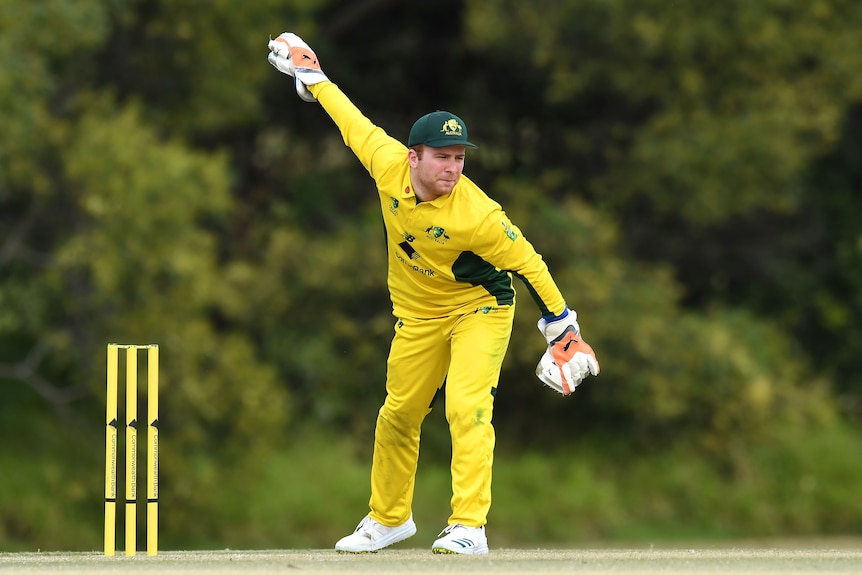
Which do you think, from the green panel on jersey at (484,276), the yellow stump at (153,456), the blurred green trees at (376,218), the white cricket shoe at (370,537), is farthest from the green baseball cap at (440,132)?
the blurred green trees at (376,218)

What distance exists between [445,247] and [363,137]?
0.70 metres

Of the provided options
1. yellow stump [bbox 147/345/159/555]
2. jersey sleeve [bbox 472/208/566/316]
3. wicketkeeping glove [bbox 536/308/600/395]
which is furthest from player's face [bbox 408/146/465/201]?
yellow stump [bbox 147/345/159/555]

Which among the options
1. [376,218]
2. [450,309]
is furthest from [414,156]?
[376,218]

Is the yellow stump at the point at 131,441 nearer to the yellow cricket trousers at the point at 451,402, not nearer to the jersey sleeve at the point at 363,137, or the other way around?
the yellow cricket trousers at the point at 451,402

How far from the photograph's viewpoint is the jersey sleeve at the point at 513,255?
5.94 metres

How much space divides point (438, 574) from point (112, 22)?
8.90m

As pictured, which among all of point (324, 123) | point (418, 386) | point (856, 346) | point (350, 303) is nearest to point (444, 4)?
point (324, 123)

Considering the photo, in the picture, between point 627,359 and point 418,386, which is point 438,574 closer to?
point 418,386

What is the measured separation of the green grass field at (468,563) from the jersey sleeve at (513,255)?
1.06m

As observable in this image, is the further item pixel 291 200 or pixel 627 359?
pixel 291 200

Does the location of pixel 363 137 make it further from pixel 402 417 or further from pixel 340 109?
pixel 402 417

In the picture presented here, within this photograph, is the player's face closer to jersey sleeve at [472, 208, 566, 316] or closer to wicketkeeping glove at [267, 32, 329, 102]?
jersey sleeve at [472, 208, 566, 316]

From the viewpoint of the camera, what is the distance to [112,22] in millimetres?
12875

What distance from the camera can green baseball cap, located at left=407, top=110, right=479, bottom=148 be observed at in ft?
19.3
